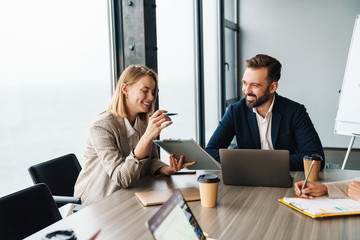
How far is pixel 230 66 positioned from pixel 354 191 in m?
4.72

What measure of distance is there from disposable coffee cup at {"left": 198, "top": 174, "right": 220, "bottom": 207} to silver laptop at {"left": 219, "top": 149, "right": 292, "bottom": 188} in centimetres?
28

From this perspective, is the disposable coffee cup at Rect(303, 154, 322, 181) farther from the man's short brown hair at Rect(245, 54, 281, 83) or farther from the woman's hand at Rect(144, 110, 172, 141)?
the man's short brown hair at Rect(245, 54, 281, 83)

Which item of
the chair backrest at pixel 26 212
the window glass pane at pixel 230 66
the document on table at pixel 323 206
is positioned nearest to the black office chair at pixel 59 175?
the chair backrest at pixel 26 212

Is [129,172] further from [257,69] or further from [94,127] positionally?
[257,69]

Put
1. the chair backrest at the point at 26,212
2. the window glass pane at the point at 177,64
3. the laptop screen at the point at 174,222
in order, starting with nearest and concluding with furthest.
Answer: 1. the laptop screen at the point at 174,222
2. the chair backrest at the point at 26,212
3. the window glass pane at the point at 177,64

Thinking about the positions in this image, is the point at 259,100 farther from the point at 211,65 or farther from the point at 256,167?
the point at 211,65

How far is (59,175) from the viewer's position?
199 cm

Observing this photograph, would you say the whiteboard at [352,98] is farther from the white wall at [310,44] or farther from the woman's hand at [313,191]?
the woman's hand at [313,191]

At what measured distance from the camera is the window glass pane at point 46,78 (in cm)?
202

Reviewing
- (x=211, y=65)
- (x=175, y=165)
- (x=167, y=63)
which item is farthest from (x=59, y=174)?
(x=211, y=65)

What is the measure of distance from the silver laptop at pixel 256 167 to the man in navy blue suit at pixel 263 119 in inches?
22.5

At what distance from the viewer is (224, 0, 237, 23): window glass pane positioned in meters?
5.89

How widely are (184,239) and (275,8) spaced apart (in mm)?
5677

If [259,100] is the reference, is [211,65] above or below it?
above
